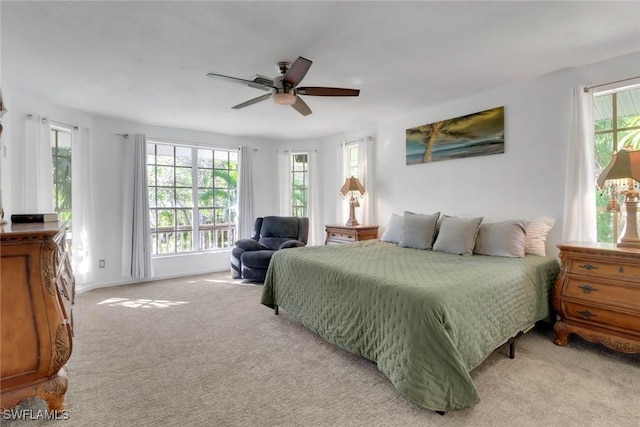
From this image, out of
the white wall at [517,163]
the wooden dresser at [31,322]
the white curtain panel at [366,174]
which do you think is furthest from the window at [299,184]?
the wooden dresser at [31,322]

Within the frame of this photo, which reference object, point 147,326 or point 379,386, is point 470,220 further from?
point 147,326

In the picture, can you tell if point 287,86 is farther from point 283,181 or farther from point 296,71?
point 283,181

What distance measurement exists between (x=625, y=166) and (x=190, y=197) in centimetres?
540

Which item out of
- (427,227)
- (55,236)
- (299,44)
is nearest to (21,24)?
(55,236)

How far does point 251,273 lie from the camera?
14.8 feet

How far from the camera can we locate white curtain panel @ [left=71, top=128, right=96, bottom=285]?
4164 millimetres

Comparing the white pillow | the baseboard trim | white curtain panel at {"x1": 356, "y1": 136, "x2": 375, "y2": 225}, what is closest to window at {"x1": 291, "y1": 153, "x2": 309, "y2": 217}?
white curtain panel at {"x1": 356, "y1": 136, "x2": 375, "y2": 225}

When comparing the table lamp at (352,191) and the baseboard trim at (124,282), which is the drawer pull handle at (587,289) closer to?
the table lamp at (352,191)

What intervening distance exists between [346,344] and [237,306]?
1.72 metres

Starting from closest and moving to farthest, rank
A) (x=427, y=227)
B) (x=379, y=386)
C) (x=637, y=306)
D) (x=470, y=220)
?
(x=379, y=386), (x=637, y=306), (x=470, y=220), (x=427, y=227)

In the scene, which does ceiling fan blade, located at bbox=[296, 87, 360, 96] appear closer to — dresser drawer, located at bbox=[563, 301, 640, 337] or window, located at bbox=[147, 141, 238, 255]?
dresser drawer, located at bbox=[563, 301, 640, 337]

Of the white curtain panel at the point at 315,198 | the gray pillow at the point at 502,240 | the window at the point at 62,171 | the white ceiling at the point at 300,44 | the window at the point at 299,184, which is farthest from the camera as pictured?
the window at the point at 299,184

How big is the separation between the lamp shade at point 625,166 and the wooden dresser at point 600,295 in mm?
543

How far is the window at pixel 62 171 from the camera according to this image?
13.3ft
